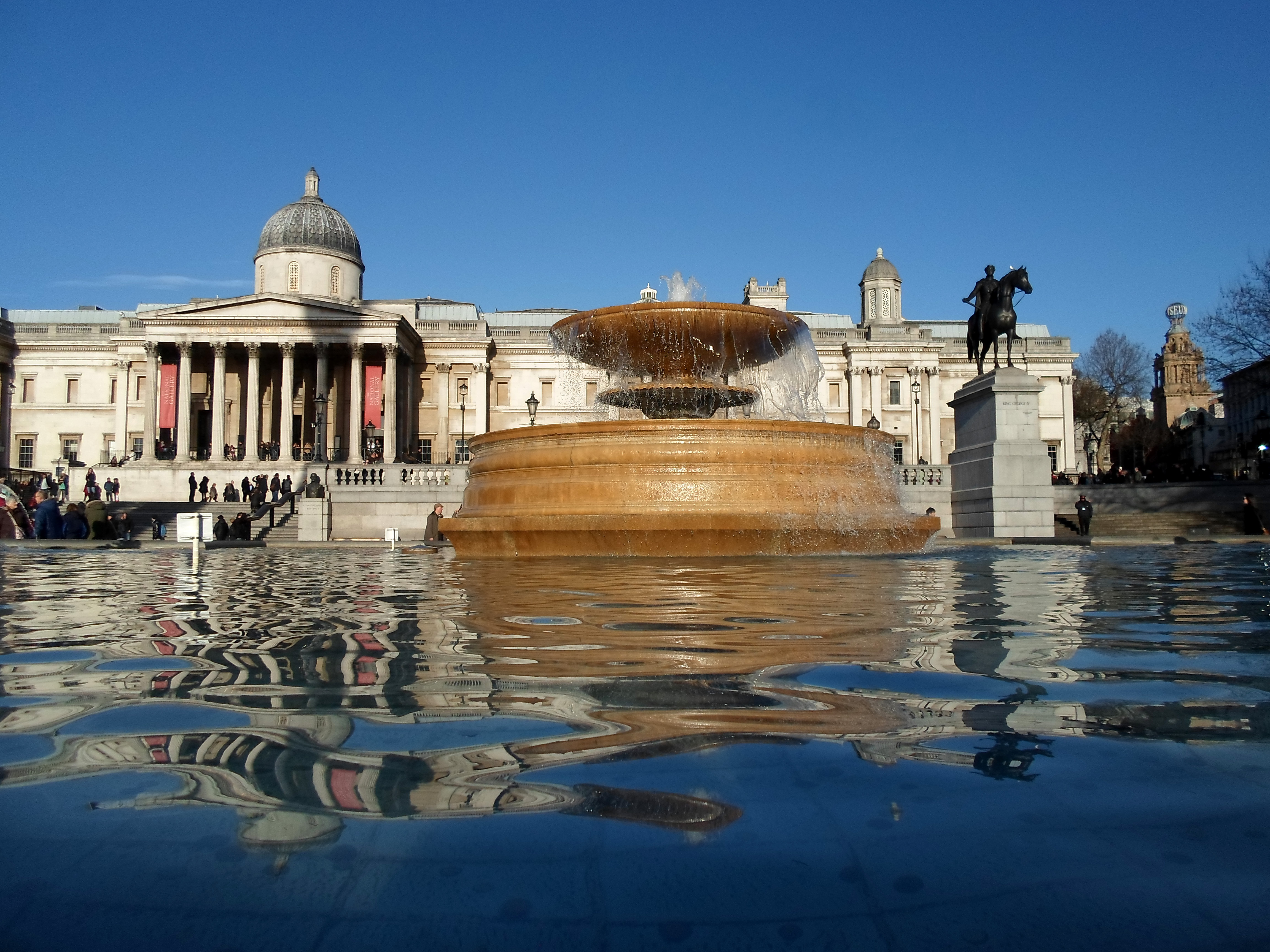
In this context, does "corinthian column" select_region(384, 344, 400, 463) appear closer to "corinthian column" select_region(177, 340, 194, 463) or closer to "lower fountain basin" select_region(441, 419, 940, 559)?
"corinthian column" select_region(177, 340, 194, 463)

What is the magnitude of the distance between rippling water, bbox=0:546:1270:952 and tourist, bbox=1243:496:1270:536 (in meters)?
22.5

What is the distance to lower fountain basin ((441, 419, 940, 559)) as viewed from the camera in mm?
10648

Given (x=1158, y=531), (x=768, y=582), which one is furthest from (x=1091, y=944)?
(x=1158, y=531)

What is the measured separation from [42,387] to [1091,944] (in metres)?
69.4

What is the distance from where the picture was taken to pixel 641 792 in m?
1.67

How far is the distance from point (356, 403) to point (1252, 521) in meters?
41.1

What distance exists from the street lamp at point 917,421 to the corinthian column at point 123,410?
4670 centimetres

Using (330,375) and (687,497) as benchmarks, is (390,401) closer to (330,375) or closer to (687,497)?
(330,375)

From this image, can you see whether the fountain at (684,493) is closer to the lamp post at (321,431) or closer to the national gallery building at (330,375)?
the lamp post at (321,431)

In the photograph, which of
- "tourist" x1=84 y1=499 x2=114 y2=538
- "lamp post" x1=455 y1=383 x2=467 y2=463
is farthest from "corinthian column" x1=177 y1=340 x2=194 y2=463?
"tourist" x1=84 y1=499 x2=114 y2=538

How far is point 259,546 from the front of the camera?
2036cm

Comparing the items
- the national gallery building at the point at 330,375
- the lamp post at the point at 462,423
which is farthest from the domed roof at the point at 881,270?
the lamp post at the point at 462,423

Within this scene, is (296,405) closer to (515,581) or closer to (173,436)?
(173,436)

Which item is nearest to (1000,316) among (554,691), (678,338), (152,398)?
(678,338)
